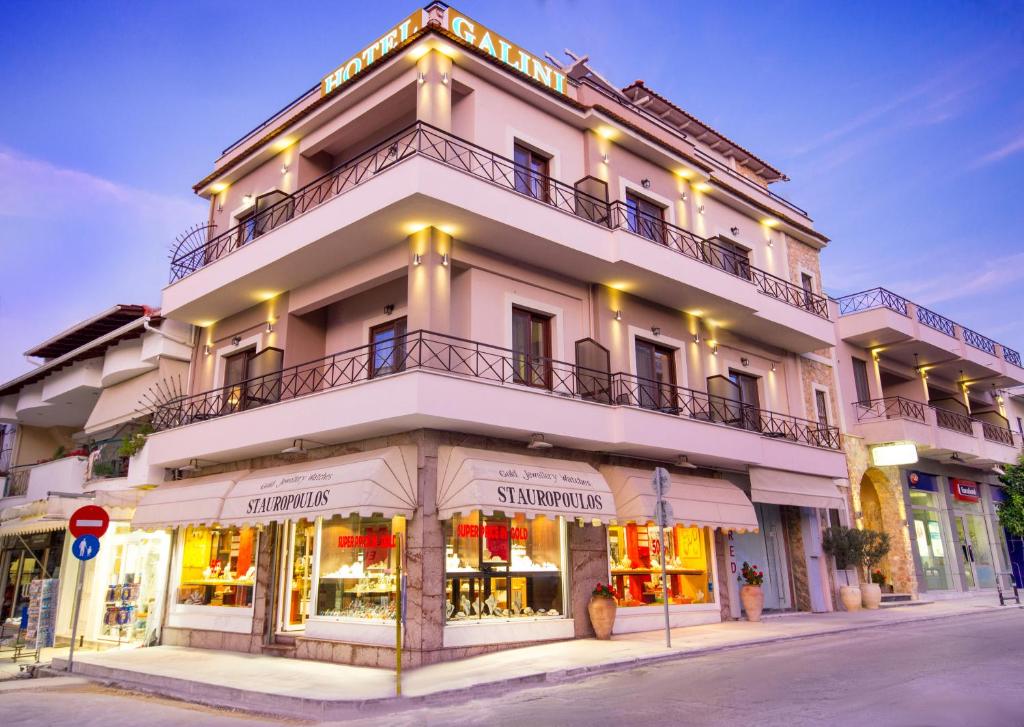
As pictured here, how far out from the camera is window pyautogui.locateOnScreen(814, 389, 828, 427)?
22.7m

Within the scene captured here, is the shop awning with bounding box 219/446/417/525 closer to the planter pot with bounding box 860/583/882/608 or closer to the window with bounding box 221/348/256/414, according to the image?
the window with bounding box 221/348/256/414

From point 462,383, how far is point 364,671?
16.1 ft

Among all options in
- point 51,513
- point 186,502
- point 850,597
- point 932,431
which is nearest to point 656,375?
point 850,597

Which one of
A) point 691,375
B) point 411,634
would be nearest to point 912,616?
point 691,375

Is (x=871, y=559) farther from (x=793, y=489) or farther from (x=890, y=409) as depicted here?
(x=890, y=409)

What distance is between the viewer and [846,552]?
2066 cm

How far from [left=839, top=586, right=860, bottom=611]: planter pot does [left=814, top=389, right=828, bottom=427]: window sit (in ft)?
16.3

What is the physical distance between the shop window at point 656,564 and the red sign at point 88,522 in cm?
999

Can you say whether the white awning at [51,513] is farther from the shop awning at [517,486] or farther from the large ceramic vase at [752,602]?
the large ceramic vase at [752,602]

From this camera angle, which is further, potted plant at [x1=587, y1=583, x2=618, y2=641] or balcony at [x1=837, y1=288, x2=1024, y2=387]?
balcony at [x1=837, y1=288, x2=1024, y2=387]

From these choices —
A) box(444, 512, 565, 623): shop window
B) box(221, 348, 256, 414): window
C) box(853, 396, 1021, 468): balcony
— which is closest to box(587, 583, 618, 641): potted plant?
box(444, 512, 565, 623): shop window

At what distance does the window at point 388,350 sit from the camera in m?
14.5

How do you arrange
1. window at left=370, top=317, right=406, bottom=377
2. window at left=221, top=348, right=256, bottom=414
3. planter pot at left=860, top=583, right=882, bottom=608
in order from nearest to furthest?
window at left=370, top=317, right=406, bottom=377, window at left=221, top=348, right=256, bottom=414, planter pot at left=860, top=583, right=882, bottom=608

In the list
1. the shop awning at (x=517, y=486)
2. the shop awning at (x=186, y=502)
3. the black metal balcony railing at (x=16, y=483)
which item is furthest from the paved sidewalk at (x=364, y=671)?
the black metal balcony railing at (x=16, y=483)
